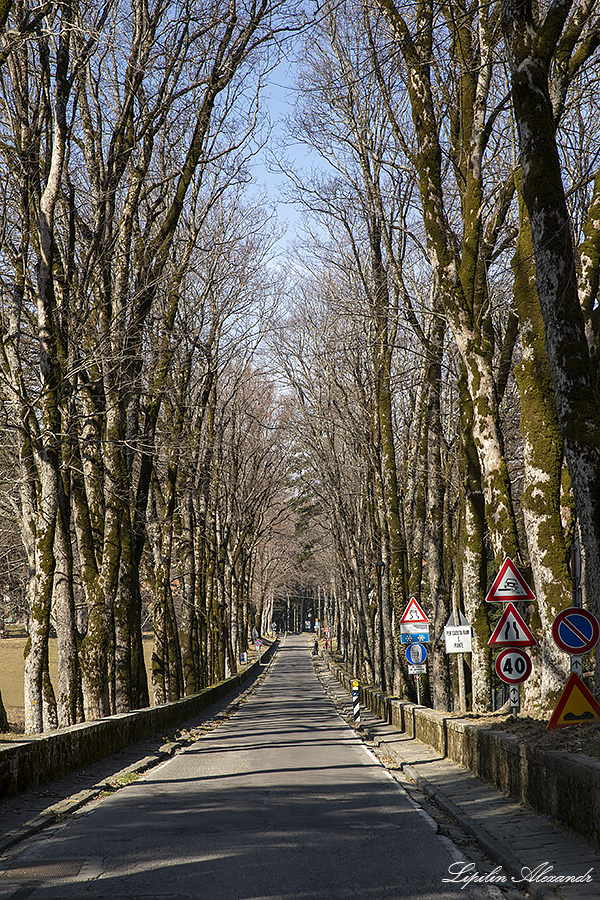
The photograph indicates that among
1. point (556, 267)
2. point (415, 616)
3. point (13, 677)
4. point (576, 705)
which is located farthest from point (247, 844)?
point (13, 677)

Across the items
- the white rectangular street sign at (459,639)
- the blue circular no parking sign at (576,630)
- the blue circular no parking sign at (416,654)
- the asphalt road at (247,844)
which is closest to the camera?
the asphalt road at (247,844)

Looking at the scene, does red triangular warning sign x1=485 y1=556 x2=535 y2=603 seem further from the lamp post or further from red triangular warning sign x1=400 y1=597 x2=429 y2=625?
the lamp post

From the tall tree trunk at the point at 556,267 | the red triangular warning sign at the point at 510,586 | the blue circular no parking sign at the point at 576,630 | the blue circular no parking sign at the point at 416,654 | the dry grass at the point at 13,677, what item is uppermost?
the tall tree trunk at the point at 556,267

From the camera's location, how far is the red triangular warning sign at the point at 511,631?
39.0 feet

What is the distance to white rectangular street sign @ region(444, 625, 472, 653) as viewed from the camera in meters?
16.2

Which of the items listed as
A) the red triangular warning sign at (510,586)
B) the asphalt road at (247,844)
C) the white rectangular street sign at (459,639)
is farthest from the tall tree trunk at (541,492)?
the white rectangular street sign at (459,639)

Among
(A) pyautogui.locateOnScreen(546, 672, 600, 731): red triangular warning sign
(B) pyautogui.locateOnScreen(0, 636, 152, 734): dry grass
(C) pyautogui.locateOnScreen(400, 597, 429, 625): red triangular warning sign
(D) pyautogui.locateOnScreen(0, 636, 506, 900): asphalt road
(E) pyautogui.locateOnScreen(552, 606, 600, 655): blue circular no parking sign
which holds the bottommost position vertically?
(B) pyautogui.locateOnScreen(0, 636, 152, 734): dry grass

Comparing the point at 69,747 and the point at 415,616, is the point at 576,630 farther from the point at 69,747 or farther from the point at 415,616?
the point at 415,616

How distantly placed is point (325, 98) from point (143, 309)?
7.22 meters

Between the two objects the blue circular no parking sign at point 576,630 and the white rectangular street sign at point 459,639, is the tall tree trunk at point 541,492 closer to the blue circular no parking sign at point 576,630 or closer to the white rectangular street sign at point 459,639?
the blue circular no parking sign at point 576,630

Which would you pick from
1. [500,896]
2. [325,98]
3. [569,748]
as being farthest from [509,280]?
[500,896]

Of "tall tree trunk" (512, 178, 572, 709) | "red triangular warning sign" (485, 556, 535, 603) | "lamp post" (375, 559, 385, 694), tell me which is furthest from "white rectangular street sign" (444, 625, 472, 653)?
"lamp post" (375, 559, 385, 694)

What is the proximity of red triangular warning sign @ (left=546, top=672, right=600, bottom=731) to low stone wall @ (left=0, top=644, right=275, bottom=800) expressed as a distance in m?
6.22

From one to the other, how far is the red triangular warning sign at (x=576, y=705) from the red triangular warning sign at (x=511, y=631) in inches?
114
